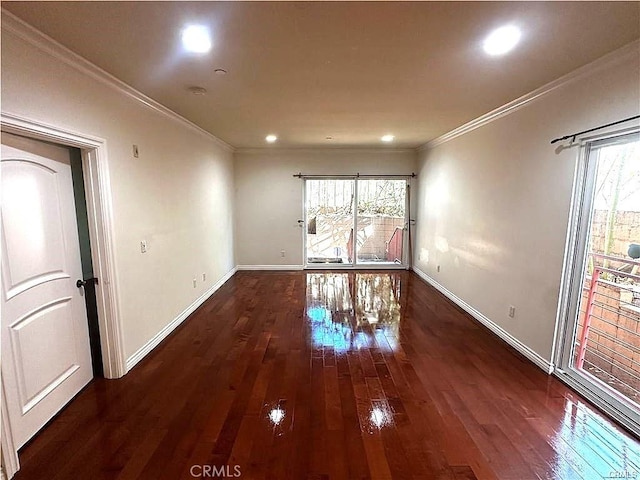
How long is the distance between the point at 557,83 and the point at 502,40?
1.04 metres

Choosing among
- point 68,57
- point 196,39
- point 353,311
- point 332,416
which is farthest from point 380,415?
point 68,57

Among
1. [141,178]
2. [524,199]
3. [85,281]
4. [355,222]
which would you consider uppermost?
[141,178]

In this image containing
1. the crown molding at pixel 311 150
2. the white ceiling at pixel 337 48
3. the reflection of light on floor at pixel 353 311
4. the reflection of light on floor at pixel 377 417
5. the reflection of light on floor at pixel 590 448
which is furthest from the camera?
the crown molding at pixel 311 150

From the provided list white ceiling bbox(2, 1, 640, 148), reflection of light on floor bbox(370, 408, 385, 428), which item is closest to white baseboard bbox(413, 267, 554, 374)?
reflection of light on floor bbox(370, 408, 385, 428)

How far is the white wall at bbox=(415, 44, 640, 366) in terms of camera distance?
229 centimetres

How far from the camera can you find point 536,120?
2.83m

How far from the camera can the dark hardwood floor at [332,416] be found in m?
1.77

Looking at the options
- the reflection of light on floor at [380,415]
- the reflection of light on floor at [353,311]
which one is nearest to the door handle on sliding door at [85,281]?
the reflection of light on floor at [353,311]

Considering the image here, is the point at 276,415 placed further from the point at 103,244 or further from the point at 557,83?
the point at 557,83

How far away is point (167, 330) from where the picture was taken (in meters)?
3.46

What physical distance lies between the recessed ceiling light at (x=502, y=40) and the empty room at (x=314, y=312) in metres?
0.02

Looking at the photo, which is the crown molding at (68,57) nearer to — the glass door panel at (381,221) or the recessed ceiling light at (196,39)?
the recessed ceiling light at (196,39)

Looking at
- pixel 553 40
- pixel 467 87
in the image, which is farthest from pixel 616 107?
pixel 467 87

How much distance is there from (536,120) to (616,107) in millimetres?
749
